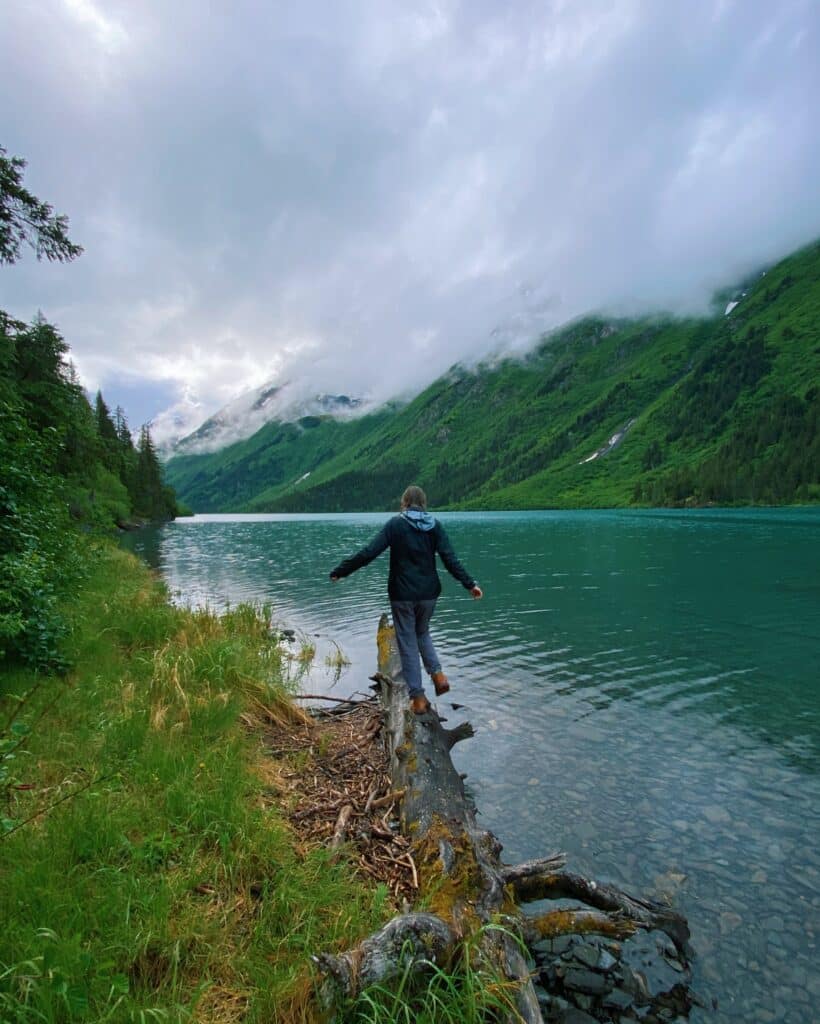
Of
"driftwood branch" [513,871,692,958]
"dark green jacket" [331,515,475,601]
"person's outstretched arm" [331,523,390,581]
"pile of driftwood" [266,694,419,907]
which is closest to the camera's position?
"pile of driftwood" [266,694,419,907]

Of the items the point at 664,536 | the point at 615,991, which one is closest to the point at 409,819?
the point at 615,991

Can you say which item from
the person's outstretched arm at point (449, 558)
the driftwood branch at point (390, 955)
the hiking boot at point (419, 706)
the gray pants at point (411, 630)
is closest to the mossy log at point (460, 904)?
the driftwood branch at point (390, 955)

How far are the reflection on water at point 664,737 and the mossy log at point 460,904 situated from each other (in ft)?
4.11

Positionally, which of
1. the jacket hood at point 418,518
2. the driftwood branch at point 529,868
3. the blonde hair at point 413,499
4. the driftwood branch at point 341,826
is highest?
the blonde hair at point 413,499

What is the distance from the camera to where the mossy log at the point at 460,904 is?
13.0 feet

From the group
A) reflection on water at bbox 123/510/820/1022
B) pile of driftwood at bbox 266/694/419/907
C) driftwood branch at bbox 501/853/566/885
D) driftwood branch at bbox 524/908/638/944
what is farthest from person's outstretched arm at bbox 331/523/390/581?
driftwood branch at bbox 524/908/638/944

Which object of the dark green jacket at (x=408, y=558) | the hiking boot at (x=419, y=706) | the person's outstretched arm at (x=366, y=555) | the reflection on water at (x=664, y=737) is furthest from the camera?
the dark green jacket at (x=408, y=558)

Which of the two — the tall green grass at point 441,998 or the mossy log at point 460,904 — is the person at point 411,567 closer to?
the mossy log at point 460,904

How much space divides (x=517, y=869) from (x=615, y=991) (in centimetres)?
138

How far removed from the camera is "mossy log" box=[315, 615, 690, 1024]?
3969 mm

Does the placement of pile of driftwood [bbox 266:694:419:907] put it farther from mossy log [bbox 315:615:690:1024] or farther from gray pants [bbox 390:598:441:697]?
gray pants [bbox 390:598:441:697]

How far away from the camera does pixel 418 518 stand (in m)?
9.30

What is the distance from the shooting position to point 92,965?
12.6 ft

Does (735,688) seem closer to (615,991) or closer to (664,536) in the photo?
(615,991)
